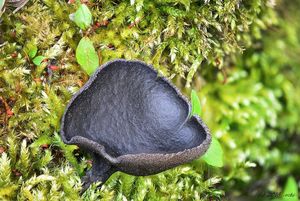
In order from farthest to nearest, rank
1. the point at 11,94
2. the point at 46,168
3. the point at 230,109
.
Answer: the point at 230,109, the point at 11,94, the point at 46,168

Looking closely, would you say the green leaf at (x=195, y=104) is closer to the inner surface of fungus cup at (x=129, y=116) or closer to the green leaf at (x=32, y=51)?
the inner surface of fungus cup at (x=129, y=116)

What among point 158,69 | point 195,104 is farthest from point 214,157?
point 158,69

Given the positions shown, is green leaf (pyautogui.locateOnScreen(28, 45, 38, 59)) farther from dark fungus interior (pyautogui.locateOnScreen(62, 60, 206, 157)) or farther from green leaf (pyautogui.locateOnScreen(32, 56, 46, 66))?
dark fungus interior (pyautogui.locateOnScreen(62, 60, 206, 157))

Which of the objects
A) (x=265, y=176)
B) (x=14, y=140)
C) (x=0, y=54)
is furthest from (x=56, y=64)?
(x=265, y=176)

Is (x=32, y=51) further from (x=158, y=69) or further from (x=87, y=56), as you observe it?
(x=158, y=69)

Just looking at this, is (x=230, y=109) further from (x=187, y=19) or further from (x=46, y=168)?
(x=46, y=168)

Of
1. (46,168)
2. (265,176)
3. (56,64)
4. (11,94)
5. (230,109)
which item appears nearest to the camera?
(46,168)

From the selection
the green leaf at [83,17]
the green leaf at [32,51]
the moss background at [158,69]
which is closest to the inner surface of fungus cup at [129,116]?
the moss background at [158,69]

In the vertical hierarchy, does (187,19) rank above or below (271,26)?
above
